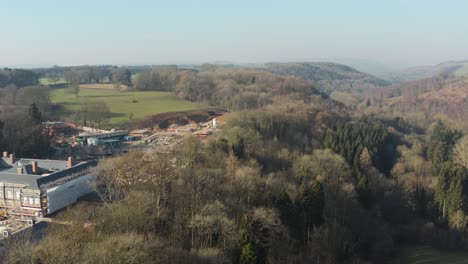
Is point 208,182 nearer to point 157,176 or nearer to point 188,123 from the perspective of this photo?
point 157,176

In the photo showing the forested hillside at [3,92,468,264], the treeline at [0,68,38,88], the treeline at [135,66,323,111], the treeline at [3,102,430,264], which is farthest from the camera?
the treeline at [0,68,38,88]

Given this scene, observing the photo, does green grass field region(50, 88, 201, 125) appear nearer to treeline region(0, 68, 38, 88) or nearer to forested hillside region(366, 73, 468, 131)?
treeline region(0, 68, 38, 88)

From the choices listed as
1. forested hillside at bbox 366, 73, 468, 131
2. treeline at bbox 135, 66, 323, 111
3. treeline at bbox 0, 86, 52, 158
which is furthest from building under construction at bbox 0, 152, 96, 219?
forested hillside at bbox 366, 73, 468, 131

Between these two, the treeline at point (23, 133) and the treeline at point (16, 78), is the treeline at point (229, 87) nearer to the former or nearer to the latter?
the treeline at point (16, 78)

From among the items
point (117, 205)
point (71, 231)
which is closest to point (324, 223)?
point (117, 205)

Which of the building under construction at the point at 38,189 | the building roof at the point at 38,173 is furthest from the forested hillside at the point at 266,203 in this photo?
the building roof at the point at 38,173
